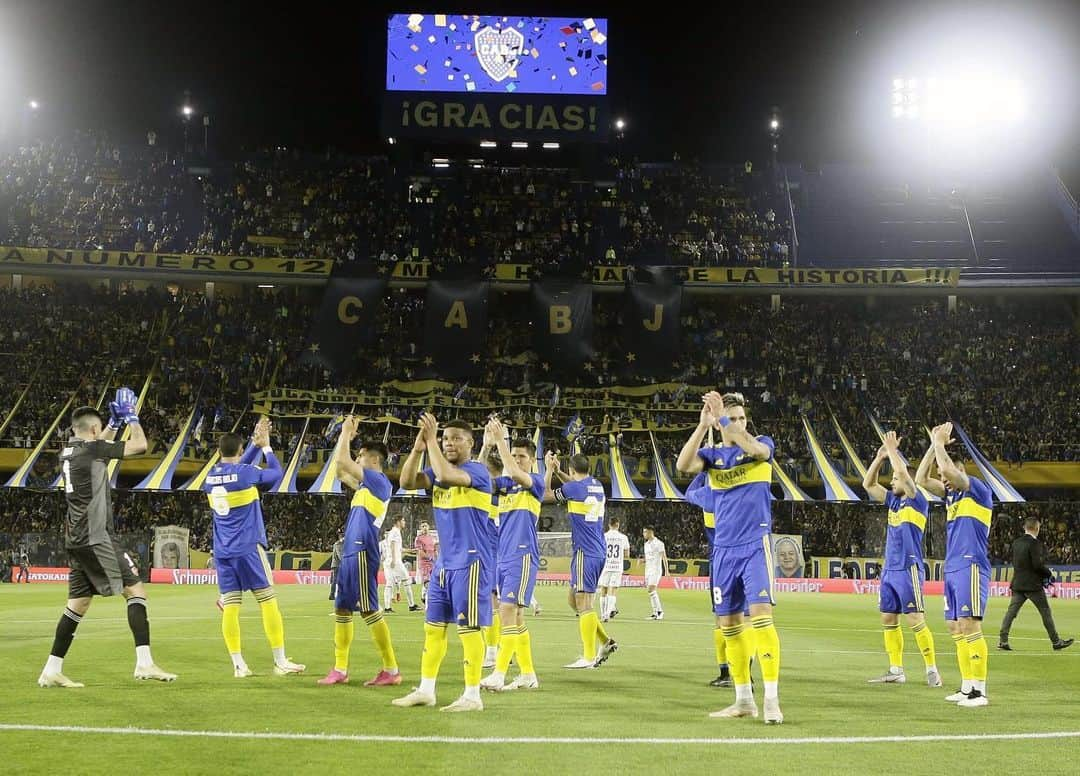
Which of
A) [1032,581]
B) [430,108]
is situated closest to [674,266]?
[430,108]

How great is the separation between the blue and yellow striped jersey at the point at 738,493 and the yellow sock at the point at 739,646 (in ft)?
2.65

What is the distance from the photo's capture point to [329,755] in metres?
8.01

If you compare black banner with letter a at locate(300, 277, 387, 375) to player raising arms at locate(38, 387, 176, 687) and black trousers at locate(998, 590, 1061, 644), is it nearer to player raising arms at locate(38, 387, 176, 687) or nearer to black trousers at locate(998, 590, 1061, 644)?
black trousers at locate(998, 590, 1061, 644)

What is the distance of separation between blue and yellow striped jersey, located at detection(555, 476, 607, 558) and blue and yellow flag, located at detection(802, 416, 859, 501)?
26284 millimetres

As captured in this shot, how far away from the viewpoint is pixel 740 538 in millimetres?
10242

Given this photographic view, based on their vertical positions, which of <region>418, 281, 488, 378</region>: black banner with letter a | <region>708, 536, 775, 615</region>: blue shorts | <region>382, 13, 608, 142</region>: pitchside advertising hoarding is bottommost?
<region>708, 536, 775, 615</region>: blue shorts

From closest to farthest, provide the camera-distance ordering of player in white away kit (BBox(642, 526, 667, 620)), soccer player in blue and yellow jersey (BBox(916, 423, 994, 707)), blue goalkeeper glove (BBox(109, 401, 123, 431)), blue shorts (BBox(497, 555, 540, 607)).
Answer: blue goalkeeper glove (BBox(109, 401, 123, 431)) < soccer player in blue and yellow jersey (BBox(916, 423, 994, 707)) < blue shorts (BBox(497, 555, 540, 607)) < player in white away kit (BBox(642, 526, 667, 620))

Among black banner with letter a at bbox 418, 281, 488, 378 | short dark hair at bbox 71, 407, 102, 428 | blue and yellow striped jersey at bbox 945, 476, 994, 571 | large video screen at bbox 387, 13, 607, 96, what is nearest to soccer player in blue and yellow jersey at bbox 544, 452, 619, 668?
blue and yellow striped jersey at bbox 945, 476, 994, 571

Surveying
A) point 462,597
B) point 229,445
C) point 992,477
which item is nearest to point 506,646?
point 462,597

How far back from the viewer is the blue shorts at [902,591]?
13.7 metres

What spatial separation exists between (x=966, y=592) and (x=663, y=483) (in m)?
30.5

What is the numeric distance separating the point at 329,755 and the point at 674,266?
4474 cm

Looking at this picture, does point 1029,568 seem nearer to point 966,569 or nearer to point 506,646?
point 966,569

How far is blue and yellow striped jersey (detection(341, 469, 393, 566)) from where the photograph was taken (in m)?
12.6
